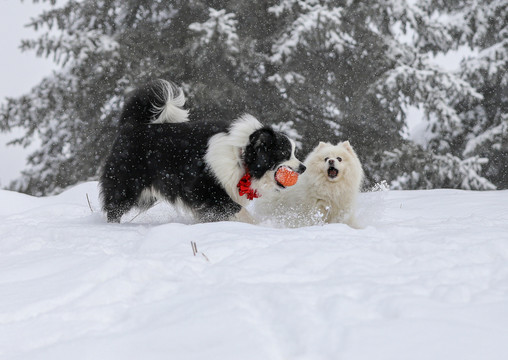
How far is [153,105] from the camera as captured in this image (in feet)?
16.2

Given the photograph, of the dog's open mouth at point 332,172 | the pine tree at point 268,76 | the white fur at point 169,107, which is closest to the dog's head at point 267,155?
the dog's open mouth at point 332,172

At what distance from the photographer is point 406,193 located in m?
7.39

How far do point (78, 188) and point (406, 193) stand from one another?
497cm

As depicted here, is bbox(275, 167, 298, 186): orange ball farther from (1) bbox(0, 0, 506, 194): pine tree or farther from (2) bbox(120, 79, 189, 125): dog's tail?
(1) bbox(0, 0, 506, 194): pine tree

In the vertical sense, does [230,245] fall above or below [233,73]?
below

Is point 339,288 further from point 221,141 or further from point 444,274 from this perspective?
point 221,141

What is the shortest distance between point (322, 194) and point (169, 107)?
1739 millimetres

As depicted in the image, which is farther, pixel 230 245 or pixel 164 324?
pixel 230 245

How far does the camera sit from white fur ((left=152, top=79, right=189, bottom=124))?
495cm

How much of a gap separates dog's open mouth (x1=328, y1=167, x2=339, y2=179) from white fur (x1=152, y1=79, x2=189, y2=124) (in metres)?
1.58

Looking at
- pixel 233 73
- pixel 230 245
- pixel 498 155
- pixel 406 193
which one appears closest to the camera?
pixel 230 245

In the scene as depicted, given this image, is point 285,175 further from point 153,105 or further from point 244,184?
point 153,105

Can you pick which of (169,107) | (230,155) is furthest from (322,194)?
(169,107)

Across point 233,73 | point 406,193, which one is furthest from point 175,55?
point 406,193
